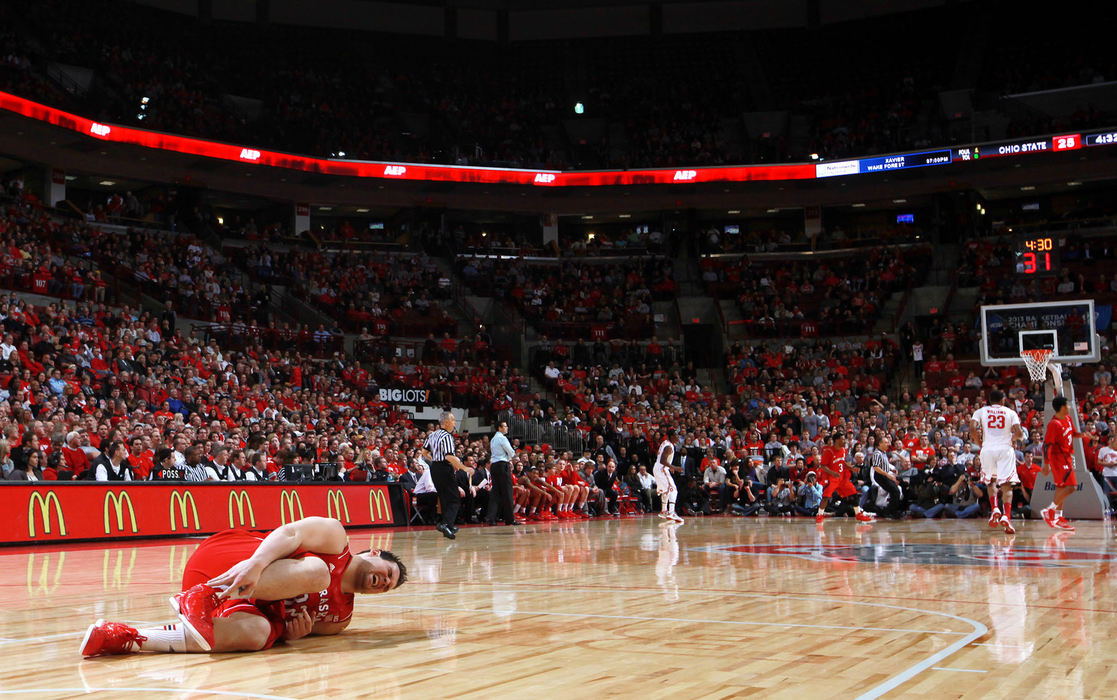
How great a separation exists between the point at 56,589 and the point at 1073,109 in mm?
37524

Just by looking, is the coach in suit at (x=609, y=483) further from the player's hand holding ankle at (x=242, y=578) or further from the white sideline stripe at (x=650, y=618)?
the player's hand holding ankle at (x=242, y=578)

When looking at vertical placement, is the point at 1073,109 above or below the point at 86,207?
above

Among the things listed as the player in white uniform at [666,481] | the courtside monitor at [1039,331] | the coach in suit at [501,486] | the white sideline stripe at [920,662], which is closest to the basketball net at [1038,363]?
the courtside monitor at [1039,331]

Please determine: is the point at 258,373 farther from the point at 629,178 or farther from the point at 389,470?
the point at 629,178

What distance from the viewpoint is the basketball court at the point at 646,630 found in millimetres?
4227

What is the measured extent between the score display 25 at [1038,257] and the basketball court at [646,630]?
881 inches

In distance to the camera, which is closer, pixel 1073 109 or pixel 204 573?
pixel 204 573

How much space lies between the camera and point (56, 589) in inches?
323

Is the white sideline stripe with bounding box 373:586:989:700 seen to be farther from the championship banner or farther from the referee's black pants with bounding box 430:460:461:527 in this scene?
the championship banner

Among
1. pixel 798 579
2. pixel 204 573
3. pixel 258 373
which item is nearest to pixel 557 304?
pixel 258 373

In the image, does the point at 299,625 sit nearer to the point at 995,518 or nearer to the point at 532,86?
the point at 995,518

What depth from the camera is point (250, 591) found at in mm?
4848

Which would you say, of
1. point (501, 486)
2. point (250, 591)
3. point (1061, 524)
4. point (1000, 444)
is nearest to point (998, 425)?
point (1000, 444)

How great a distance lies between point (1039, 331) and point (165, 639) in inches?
860
